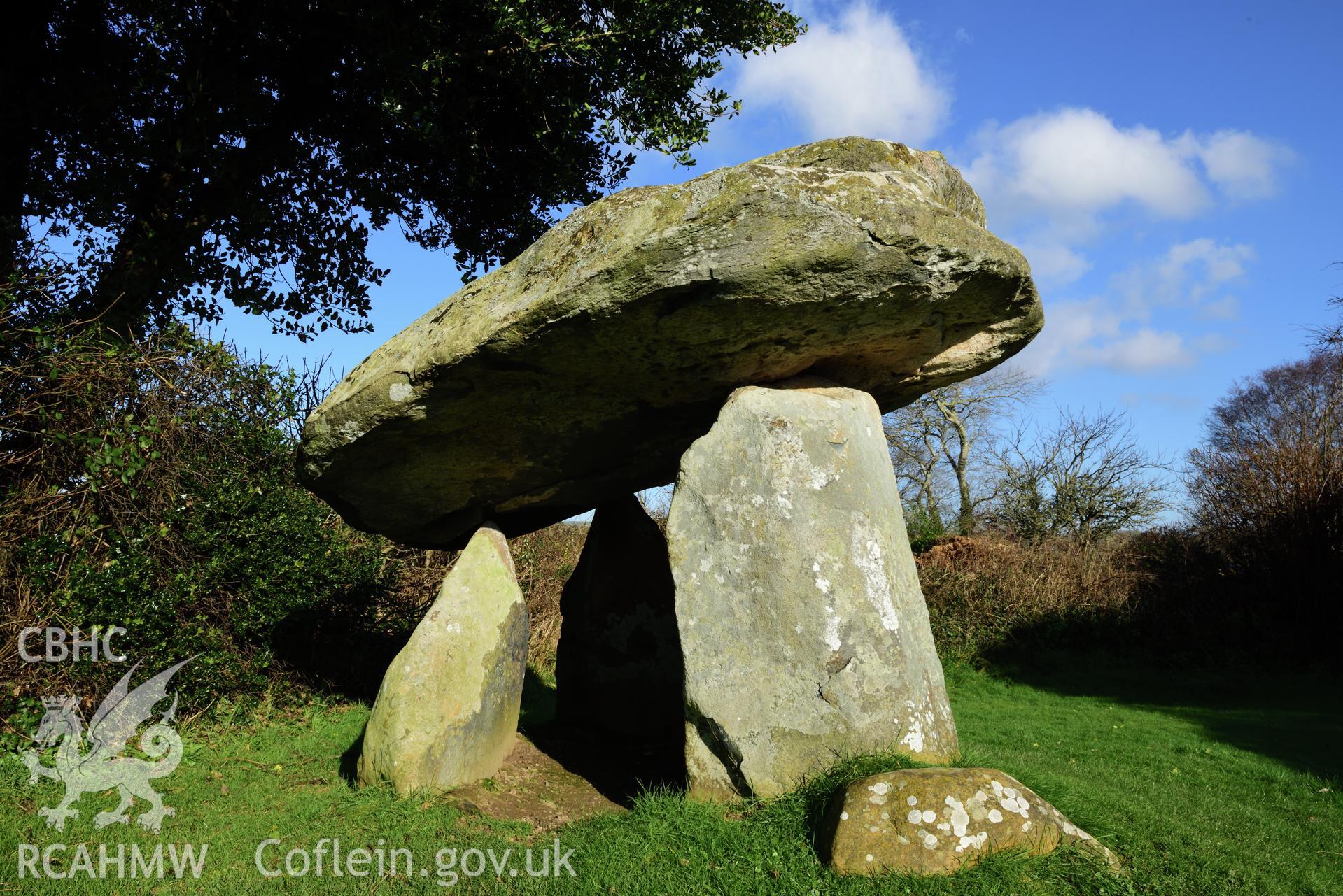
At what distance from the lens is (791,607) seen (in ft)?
16.7

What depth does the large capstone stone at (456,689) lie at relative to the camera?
5.95m

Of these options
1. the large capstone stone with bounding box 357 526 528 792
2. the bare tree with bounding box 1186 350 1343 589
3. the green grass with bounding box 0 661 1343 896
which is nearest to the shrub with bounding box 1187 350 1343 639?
the bare tree with bounding box 1186 350 1343 589

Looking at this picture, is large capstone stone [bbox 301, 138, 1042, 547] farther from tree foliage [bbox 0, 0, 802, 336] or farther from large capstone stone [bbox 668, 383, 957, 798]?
tree foliage [bbox 0, 0, 802, 336]

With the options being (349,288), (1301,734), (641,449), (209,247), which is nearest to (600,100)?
(349,288)

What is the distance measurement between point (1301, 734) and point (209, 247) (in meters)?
12.4

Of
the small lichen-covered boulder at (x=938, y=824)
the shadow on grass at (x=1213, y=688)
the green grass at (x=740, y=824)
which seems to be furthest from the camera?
the shadow on grass at (x=1213, y=688)

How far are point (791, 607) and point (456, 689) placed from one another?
2545 mm

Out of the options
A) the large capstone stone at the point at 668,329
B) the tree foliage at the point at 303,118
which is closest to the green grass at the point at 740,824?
the large capstone stone at the point at 668,329

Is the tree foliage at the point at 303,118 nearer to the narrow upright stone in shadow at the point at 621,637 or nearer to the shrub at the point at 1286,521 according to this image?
the narrow upright stone in shadow at the point at 621,637

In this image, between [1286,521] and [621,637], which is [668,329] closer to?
[621,637]

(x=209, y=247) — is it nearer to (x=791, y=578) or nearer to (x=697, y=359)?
(x=697, y=359)

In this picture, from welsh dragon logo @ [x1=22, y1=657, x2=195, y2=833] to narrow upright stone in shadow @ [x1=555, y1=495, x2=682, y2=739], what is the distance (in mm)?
3270

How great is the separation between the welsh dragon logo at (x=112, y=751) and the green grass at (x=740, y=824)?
0.41 ft

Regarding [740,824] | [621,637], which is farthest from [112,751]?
[740,824]
